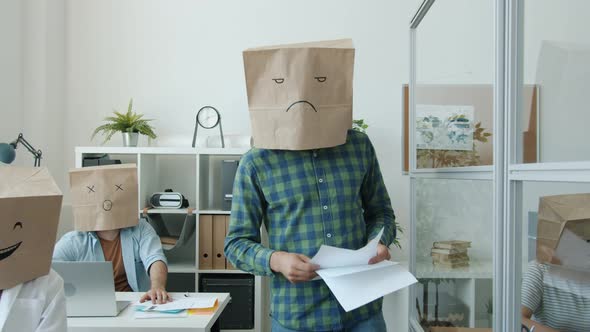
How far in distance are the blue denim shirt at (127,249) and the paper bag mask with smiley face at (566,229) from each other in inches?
63.5

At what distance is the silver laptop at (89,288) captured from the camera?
5.07 ft

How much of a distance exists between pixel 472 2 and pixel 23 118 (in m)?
2.84

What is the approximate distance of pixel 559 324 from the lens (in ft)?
2.60

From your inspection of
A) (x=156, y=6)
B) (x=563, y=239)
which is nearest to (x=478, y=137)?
(x=563, y=239)

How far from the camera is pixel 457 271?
4.67 feet

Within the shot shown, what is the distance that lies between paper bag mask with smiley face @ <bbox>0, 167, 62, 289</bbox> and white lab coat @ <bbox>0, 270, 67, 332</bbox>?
5cm

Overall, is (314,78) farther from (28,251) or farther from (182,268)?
(182,268)

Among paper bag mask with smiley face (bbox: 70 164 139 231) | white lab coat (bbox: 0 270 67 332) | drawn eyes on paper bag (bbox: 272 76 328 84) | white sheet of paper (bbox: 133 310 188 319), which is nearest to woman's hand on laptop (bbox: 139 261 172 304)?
white sheet of paper (bbox: 133 310 188 319)

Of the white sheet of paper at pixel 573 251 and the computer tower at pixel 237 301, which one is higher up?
the white sheet of paper at pixel 573 251

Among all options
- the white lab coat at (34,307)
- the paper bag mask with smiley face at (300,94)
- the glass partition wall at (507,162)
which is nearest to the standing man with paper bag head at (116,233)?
the white lab coat at (34,307)

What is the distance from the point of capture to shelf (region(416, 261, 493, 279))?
112 centimetres

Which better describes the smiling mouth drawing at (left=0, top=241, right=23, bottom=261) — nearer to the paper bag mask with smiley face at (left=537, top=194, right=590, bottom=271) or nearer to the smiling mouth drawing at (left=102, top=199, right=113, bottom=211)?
the smiling mouth drawing at (left=102, top=199, right=113, bottom=211)

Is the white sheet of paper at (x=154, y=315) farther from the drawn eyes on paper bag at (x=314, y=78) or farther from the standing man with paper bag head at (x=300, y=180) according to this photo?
the drawn eyes on paper bag at (x=314, y=78)

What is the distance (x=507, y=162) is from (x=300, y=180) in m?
0.51
